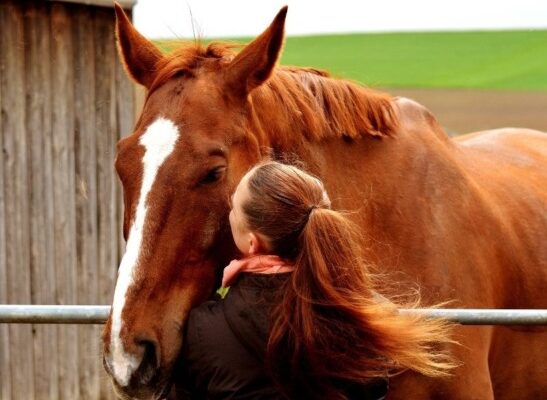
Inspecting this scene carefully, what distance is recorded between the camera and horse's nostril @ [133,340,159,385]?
116 inches

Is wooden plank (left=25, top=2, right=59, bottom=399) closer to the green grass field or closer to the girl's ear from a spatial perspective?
the girl's ear

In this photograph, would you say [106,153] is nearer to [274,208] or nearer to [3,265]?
[3,265]

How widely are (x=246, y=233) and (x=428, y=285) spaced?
5.11 feet

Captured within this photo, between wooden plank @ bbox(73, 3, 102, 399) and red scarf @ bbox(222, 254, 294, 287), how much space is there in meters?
5.30

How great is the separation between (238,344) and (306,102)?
155 centimetres

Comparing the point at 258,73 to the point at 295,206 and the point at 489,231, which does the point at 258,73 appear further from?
the point at 489,231

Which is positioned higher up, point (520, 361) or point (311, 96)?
point (311, 96)

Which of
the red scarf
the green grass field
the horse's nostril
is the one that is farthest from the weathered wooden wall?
the green grass field

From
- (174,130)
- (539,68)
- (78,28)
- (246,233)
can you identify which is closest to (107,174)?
(78,28)

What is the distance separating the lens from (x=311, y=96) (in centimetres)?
→ 403

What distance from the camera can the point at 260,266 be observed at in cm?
273

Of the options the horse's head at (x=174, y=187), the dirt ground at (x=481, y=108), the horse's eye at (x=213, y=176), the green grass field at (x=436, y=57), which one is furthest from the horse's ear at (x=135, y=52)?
the green grass field at (x=436, y=57)

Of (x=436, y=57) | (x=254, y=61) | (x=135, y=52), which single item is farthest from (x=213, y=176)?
(x=436, y=57)

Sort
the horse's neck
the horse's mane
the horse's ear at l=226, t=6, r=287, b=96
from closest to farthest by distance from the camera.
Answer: the horse's ear at l=226, t=6, r=287, b=96 < the horse's mane < the horse's neck
